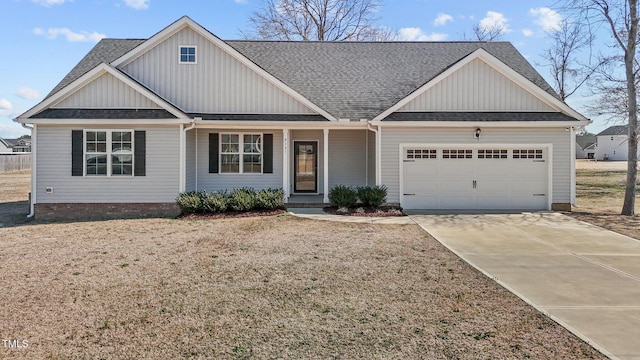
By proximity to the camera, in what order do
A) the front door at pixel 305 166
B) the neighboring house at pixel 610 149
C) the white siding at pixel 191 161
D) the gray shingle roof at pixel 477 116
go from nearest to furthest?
the gray shingle roof at pixel 477 116, the white siding at pixel 191 161, the front door at pixel 305 166, the neighboring house at pixel 610 149

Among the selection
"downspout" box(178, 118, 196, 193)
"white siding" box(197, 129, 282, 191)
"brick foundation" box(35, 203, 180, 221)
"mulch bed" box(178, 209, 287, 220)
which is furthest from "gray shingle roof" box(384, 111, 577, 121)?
"brick foundation" box(35, 203, 180, 221)

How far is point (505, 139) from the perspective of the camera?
45.4 ft

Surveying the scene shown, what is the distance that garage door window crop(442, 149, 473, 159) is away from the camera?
46.0 feet

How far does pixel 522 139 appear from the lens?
13.8 metres

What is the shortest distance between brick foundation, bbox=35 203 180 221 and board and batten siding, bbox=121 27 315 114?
3.53 metres

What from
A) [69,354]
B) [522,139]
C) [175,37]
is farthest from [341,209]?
[69,354]

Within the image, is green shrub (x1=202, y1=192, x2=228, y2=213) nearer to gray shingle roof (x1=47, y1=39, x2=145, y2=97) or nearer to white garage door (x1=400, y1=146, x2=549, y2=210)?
white garage door (x1=400, y1=146, x2=549, y2=210)

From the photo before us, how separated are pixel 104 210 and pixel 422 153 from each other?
10.3 meters

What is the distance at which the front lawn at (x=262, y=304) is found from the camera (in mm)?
4180

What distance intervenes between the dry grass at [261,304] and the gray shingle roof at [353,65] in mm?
7795

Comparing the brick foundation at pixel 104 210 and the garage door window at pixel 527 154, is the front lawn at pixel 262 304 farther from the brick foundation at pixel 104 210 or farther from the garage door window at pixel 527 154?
the garage door window at pixel 527 154

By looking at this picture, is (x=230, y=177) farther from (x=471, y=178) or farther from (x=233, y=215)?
(x=471, y=178)

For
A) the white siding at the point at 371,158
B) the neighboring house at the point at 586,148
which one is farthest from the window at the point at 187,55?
the neighboring house at the point at 586,148

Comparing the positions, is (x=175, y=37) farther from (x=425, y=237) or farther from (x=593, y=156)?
(x=593, y=156)
